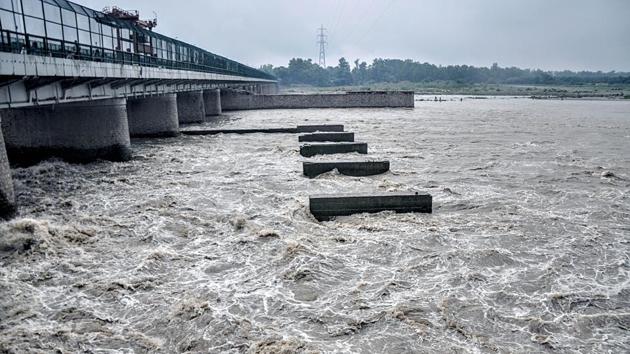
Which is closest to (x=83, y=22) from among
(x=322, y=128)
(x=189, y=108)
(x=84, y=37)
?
(x=84, y=37)

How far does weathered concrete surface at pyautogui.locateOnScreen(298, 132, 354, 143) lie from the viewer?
36000 millimetres

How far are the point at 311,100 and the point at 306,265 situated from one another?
69.9m

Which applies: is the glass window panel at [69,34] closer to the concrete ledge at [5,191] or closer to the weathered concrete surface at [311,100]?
the concrete ledge at [5,191]

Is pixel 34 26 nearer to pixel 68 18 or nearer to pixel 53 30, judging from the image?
pixel 53 30

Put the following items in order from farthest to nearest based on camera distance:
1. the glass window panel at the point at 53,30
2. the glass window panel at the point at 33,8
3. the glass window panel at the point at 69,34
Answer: the glass window panel at the point at 69,34 → the glass window panel at the point at 53,30 → the glass window panel at the point at 33,8

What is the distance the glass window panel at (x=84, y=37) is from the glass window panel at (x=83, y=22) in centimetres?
25

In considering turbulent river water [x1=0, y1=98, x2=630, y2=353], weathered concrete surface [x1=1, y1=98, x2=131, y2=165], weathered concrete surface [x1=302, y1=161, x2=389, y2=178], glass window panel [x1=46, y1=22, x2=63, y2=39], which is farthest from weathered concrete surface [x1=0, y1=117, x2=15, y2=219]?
weathered concrete surface [x1=302, y1=161, x2=389, y2=178]

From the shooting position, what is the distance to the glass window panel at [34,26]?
62.0ft

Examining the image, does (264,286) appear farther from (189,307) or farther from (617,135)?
(617,135)

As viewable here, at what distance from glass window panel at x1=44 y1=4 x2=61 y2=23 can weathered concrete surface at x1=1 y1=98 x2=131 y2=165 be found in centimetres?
703

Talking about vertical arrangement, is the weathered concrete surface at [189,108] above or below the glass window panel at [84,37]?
below

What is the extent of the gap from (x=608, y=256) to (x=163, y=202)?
52.1 ft

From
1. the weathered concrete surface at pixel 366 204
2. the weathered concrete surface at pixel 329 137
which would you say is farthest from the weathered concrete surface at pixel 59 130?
the weathered concrete surface at pixel 366 204

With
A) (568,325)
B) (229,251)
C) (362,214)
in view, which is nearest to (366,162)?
(362,214)
